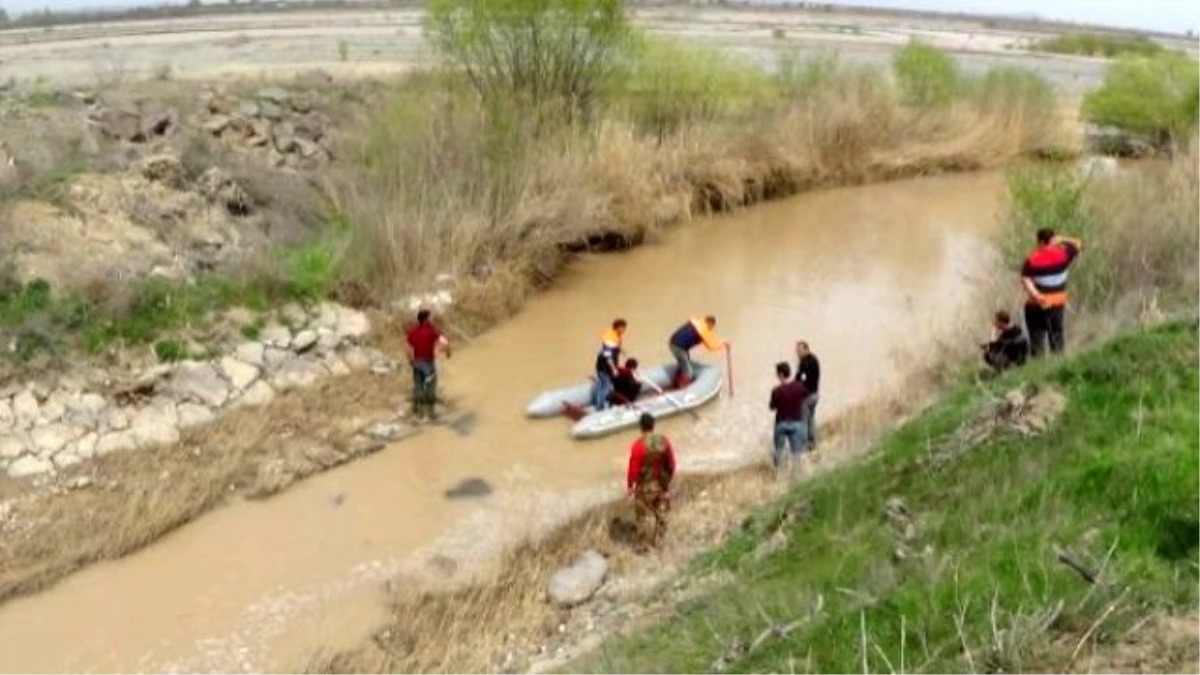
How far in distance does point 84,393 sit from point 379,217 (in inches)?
239

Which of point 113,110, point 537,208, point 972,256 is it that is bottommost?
point 972,256

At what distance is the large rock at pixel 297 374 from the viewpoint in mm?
16703

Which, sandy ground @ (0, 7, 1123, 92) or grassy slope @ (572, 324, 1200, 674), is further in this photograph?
sandy ground @ (0, 7, 1123, 92)

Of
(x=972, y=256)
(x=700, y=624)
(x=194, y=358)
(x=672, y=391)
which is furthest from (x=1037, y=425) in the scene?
(x=972, y=256)

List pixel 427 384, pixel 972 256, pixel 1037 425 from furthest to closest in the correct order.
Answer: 1. pixel 972 256
2. pixel 427 384
3. pixel 1037 425

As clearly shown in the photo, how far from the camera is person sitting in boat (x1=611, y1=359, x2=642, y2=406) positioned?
15898mm

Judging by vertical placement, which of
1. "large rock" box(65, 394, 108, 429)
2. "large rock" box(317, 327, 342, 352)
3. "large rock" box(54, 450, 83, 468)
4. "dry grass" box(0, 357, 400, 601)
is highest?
"large rock" box(65, 394, 108, 429)

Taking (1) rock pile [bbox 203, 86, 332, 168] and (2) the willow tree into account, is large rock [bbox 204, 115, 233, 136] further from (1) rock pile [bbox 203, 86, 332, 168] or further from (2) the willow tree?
(2) the willow tree

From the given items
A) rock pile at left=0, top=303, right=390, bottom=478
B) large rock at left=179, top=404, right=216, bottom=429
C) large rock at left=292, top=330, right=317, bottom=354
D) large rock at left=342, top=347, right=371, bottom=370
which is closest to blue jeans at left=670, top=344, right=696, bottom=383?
rock pile at left=0, top=303, right=390, bottom=478

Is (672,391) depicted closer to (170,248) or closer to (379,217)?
(379,217)

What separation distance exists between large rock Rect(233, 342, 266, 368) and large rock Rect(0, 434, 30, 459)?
10.1ft

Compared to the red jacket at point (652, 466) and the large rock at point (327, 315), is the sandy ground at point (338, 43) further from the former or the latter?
the red jacket at point (652, 466)

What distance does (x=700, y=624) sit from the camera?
27.0 ft

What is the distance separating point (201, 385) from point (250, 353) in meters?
1.04
